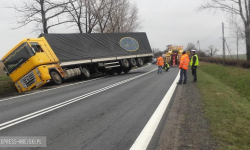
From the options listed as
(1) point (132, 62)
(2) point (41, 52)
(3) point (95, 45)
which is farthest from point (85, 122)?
(1) point (132, 62)

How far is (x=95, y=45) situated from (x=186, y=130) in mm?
15789

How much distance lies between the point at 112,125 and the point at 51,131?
1.27 m

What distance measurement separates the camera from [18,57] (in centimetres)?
1495

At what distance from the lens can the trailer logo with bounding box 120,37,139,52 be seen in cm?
2214

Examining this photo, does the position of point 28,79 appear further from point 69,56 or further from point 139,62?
point 139,62

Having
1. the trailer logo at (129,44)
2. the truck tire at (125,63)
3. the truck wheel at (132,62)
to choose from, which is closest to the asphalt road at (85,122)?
the truck tire at (125,63)

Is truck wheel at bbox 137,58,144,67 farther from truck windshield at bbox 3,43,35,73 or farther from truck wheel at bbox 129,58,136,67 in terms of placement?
truck windshield at bbox 3,43,35,73

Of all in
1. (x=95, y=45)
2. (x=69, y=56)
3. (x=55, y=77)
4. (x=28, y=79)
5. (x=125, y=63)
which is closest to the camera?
(x=28, y=79)

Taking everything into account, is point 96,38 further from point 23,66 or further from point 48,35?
point 23,66

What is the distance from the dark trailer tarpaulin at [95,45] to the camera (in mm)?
17438

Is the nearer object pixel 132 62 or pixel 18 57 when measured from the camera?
pixel 18 57

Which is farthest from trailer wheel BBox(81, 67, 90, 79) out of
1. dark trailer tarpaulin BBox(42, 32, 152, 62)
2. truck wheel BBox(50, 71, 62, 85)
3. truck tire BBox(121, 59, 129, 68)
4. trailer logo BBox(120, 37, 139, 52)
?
trailer logo BBox(120, 37, 139, 52)

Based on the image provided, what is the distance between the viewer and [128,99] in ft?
28.8

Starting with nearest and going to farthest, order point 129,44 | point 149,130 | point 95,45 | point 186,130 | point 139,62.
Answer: point 186,130 < point 149,130 < point 95,45 < point 129,44 < point 139,62
